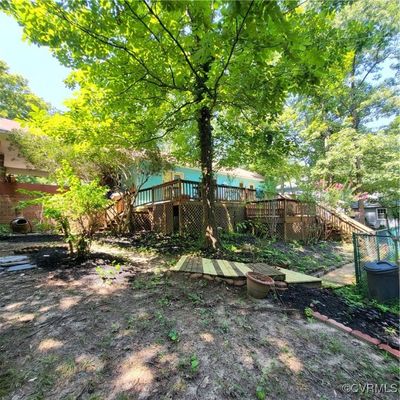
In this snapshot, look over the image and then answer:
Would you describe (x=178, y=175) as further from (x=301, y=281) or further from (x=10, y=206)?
(x=301, y=281)

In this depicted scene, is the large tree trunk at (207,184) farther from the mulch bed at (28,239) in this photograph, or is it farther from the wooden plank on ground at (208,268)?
the mulch bed at (28,239)

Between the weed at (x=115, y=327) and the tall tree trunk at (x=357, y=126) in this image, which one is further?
the tall tree trunk at (x=357, y=126)

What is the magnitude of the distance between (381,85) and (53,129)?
2007cm

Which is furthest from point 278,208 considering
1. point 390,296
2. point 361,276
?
point 390,296

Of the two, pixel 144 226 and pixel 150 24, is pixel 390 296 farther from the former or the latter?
pixel 144 226

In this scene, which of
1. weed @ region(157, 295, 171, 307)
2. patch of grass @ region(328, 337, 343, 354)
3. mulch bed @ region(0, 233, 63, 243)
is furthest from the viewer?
mulch bed @ region(0, 233, 63, 243)

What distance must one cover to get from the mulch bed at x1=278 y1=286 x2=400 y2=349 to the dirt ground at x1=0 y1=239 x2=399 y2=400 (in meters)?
0.35

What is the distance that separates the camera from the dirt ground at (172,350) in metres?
1.78

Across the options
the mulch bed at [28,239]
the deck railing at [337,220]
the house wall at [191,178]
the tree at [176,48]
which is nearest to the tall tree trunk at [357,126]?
the deck railing at [337,220]

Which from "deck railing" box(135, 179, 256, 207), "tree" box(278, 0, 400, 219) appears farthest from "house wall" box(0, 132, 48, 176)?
"tree" box(278, 0, 400, 219)

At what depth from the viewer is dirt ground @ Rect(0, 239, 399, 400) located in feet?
5.84

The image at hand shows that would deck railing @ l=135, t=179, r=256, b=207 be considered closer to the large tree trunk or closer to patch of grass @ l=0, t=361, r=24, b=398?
the large tree trunk

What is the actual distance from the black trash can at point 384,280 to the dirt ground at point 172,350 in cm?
194

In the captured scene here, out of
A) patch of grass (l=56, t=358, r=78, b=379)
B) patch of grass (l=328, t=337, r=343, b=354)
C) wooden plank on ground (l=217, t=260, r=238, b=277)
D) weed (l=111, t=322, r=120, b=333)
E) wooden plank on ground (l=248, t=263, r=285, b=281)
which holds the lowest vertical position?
patch of grass (l=328, t=337, r=343, b=354)
